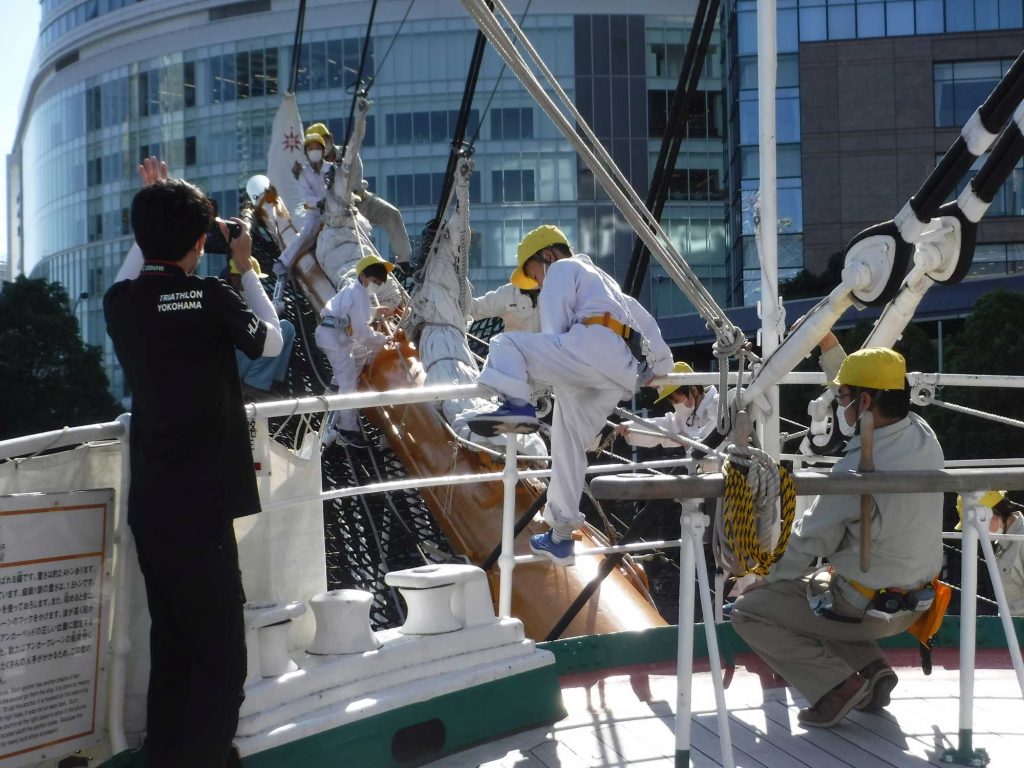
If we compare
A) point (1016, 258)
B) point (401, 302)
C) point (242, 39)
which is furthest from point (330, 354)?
point (242, 39)

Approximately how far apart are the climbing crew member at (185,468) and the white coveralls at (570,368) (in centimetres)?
132

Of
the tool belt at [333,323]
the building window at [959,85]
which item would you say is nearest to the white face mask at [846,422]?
the tool belt at [333,323]

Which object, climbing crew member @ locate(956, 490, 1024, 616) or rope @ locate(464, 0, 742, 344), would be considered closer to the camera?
rope @ locate(464, 0, 742, 344)

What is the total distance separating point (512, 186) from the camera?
133 ft

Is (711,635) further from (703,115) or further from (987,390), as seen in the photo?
(703,115)

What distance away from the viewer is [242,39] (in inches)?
1766

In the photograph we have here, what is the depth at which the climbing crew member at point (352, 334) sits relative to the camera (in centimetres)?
910

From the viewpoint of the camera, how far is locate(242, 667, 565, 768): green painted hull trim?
9.77 feet

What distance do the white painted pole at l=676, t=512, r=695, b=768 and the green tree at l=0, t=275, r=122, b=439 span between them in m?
25.0

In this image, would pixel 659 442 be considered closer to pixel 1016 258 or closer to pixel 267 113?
pixel 1016 258

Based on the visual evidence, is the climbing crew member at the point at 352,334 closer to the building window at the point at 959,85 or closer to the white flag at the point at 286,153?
the white flag at the point at 286,153

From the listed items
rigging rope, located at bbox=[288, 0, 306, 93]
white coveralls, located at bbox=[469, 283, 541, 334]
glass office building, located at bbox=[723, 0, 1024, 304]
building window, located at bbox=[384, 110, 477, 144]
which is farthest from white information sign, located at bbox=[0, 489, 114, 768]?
building window, located at bbox=[384, 110, 477, 144]

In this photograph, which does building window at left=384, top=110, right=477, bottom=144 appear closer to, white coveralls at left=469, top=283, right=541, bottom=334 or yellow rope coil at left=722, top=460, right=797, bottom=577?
white coveralls at left=469, top=283, right=541, bottom=334

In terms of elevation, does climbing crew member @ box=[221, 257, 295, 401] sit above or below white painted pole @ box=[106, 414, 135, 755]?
above
